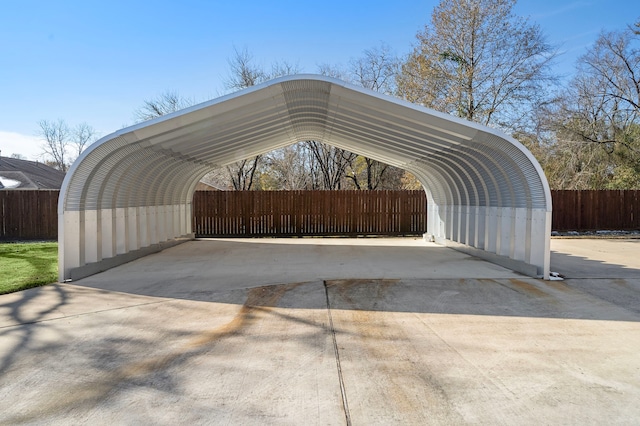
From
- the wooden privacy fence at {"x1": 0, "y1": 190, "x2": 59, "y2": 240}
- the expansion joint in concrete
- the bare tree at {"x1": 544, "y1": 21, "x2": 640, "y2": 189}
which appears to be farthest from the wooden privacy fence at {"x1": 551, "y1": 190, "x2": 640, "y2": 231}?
the wooden privacy fence at {"x1": 0, "y1": 190, "x2": 59, "y2": 240}

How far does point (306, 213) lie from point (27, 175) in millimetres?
16312

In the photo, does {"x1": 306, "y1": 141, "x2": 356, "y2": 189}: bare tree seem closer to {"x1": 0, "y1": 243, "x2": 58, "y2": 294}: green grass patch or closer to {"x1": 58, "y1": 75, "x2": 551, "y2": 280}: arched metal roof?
{"x1": 58, "y1": 75, "x2": 551, "y2": 280}: arched metal roof

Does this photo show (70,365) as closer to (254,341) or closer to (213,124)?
(254,341)

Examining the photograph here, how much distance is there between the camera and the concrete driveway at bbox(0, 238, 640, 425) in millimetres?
2887

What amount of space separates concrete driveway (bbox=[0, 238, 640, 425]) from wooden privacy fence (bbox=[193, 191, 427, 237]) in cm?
812

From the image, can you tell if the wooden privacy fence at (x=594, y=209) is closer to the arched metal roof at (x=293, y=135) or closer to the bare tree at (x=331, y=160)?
the arched metal roof at (x=293, y=135)

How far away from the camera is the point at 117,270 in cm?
835

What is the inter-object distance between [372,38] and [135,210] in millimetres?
18930

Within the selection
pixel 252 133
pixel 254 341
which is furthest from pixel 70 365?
pixel 252 133

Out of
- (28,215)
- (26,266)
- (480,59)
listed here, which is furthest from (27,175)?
(480,59)

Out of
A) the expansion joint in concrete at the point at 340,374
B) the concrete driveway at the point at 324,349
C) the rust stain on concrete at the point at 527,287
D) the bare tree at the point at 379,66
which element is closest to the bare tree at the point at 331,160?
the bare tree at the point at 379,66

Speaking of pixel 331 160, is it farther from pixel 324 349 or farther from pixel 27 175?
pixel 324 349

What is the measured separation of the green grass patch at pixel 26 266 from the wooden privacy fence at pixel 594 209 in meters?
16.8

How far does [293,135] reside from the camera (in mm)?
12586
